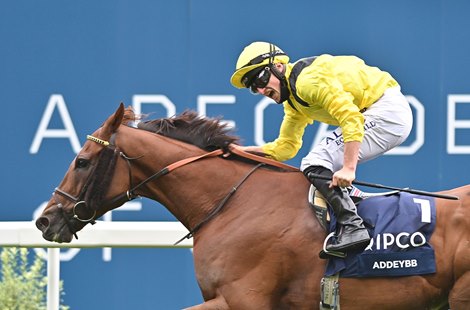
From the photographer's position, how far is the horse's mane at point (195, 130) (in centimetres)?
532

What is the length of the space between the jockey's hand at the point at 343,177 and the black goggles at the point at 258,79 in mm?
583

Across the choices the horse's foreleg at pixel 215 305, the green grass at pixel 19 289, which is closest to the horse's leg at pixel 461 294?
the horse's foreleg at pixel 215 305

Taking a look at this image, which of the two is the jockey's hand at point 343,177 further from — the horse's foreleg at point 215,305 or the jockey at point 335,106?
the horse's foreleg at point 215,305

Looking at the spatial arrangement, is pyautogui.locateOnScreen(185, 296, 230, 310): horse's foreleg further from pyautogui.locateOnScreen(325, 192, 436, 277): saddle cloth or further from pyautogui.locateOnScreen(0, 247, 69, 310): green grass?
pyautogui.locateOnScreen(0, 247, 69, 310): green grass

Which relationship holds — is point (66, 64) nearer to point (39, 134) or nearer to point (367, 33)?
point (39, 134)

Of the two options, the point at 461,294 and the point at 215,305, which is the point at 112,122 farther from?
the point at 461,294

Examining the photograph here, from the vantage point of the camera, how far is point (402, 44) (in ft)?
23.9

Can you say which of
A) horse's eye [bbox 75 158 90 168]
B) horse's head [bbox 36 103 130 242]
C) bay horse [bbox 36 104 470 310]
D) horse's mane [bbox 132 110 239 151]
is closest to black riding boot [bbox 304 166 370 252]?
bay horse [bbox 36 104 470 310]

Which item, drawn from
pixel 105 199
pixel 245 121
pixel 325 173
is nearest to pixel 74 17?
pixel 245 121

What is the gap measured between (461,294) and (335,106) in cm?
103

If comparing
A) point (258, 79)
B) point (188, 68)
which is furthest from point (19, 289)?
point (258, 79)

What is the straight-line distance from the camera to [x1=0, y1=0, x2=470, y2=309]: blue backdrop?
23.7 feet

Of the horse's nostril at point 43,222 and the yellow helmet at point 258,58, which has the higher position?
the yellow helmet at point 258,58

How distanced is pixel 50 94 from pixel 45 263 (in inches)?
44.9
